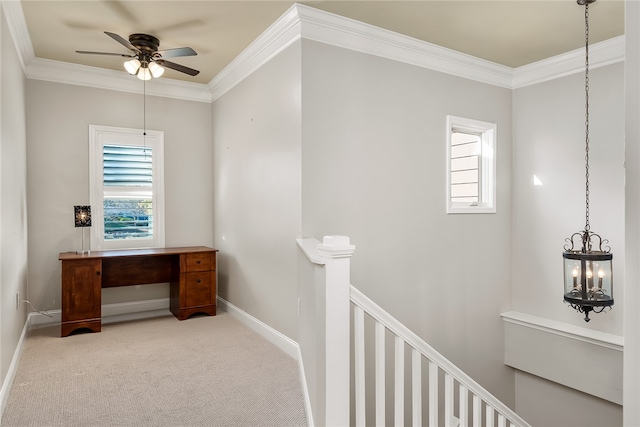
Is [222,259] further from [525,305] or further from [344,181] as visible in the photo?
[525,305]

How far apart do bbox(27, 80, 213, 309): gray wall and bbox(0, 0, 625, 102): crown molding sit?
0.45 ft

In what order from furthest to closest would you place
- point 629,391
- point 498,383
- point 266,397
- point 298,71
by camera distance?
point 498,383
point 298,71
point 266,397
point 629,391

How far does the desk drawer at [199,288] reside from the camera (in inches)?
172

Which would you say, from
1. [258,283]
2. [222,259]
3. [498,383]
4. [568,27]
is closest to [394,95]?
[568,27]

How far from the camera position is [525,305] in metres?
4.62

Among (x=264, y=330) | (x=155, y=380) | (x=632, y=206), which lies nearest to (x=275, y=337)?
(x=264, y=330)

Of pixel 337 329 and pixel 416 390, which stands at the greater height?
pixel 337 329

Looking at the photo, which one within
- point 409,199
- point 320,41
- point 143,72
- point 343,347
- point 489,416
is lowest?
point 489,416

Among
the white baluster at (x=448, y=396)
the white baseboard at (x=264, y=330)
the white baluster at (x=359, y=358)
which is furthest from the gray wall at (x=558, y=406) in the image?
the white baluster at (x=359, y=358)

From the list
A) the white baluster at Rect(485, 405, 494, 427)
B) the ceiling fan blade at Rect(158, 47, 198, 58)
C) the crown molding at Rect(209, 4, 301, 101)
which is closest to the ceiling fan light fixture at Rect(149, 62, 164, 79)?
the ceiling fan blade at Rect(158, 47, 198, 58)

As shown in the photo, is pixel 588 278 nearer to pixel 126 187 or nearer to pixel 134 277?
pixel 134 277

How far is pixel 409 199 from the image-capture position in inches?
153

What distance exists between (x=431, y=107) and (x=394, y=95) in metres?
0.47

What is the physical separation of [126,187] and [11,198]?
1647mm
